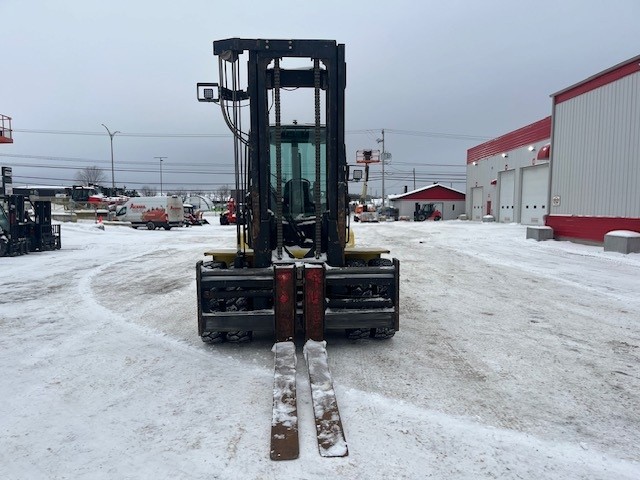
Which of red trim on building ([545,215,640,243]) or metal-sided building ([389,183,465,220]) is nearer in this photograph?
red trim on building ([545,215,640,243])

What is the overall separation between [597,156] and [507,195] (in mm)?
21695

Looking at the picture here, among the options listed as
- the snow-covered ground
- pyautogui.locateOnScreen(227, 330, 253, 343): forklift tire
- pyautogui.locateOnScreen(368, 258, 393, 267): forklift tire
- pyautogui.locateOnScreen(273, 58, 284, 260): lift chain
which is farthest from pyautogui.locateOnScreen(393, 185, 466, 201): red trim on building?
pyautogui.locateOnScreen(227, 330, 253, 343): forklift tire

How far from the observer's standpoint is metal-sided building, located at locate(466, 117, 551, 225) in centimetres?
3083

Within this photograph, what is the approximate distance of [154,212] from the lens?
3453cm

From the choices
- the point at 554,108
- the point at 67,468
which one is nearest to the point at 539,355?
the point at 67,468

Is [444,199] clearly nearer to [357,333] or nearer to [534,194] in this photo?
[534,194]

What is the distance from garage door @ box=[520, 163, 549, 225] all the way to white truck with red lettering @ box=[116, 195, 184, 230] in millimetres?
28421

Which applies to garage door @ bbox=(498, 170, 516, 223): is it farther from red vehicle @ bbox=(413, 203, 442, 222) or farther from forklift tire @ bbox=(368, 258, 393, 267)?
forklift tire @ bbox=(368, 258, 393, 267)

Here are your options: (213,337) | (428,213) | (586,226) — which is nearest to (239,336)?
(213,337)

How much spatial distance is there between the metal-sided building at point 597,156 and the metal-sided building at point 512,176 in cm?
809

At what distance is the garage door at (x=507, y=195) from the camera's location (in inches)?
1416

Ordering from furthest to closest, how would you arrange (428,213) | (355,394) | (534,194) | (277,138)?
(428,213)
(534,194)
(277,138)
(355,394)

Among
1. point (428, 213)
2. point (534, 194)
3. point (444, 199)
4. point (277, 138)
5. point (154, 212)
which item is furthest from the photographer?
point (444, 199)

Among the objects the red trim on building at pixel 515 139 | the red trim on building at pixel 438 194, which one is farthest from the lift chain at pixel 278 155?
the red trim on building at pixel 438 194
